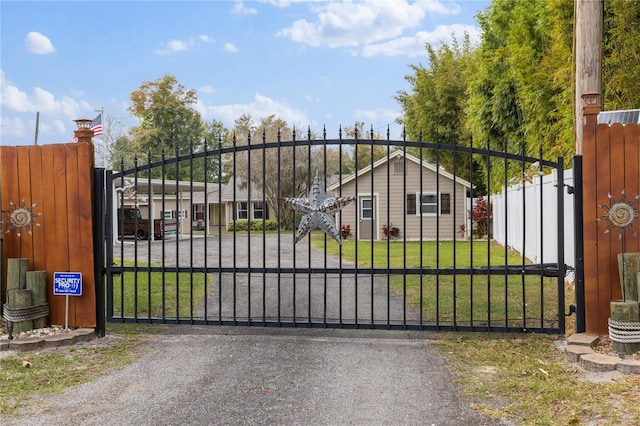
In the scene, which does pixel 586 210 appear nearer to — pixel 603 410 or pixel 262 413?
pixel 603 410

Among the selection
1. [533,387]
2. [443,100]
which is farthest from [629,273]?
[443,100]

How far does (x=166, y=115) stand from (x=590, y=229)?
39.7 meters

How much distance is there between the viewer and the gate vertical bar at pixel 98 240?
19.0ft

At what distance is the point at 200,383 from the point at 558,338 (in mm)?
3525

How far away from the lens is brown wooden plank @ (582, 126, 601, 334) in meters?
5.07

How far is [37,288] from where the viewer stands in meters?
5.73

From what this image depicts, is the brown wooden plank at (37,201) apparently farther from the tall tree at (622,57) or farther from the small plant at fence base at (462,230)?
the small plant at fence base at (462,230)

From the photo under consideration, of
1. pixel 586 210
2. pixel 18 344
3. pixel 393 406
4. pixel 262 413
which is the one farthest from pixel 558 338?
pixel 18 344

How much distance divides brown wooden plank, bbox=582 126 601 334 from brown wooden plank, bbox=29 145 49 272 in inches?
214

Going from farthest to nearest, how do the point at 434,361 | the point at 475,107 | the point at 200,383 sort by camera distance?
the point at 475,107 < the point at 434,361 < the point at 200,383

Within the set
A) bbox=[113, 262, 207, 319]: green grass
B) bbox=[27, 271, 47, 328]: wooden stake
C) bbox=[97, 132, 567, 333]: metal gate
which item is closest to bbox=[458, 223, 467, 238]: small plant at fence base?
bbox=[97, 132, 567, 333]: metal gate

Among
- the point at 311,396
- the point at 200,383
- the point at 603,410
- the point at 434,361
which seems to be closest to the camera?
the point at 603,410

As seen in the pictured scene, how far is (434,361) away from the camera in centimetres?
→ 488

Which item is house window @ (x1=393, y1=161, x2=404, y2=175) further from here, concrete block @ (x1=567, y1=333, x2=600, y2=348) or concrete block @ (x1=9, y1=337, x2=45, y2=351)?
concrete block @ (x1=9, y1=337, x2=45, y2=351)
